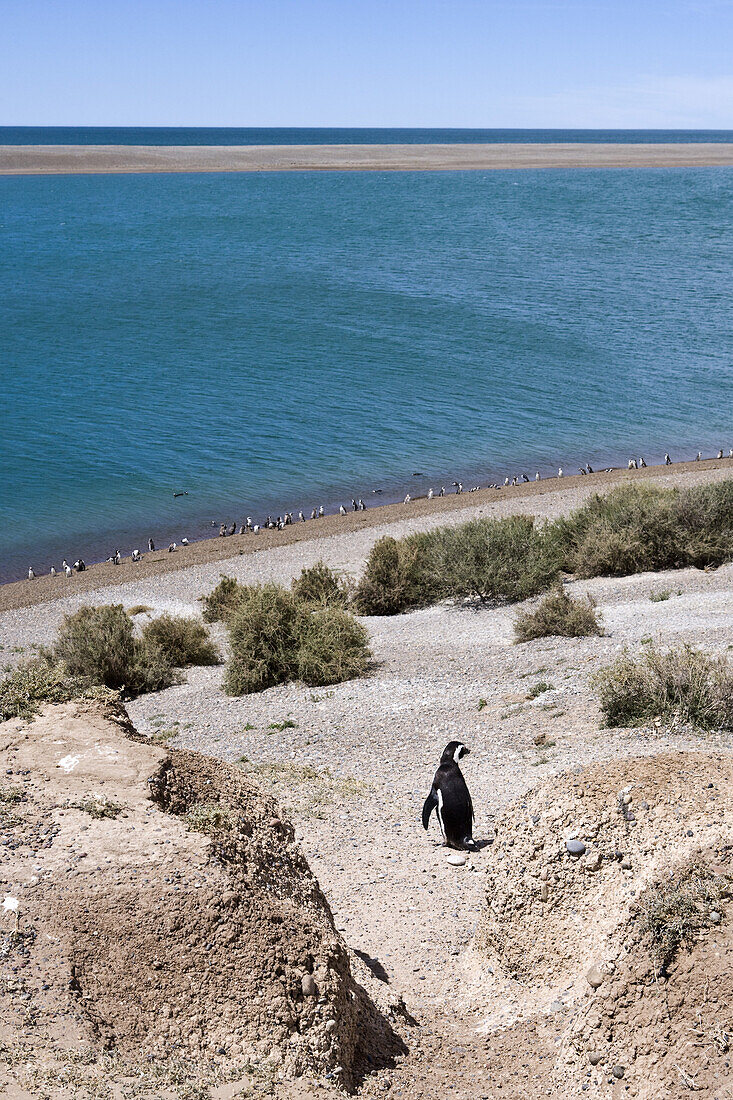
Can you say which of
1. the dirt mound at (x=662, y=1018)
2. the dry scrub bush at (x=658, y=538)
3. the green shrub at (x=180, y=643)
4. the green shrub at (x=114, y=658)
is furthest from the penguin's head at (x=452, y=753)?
the dry scrub bush at (x=658, y=538)

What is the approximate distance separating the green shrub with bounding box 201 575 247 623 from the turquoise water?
9.68m

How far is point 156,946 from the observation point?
6.11 meters

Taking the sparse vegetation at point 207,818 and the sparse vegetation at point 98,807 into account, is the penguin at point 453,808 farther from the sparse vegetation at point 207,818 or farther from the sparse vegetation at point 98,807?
the sparse vegetation at point 98,807

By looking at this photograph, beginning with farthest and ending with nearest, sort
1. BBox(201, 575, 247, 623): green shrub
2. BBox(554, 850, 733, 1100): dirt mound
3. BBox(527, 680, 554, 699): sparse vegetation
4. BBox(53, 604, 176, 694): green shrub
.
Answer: BBox(201, 575, 247, 623): green shrub, BBox(53, 604, 176, 694): green shrub, BBox(527, 680, 554, 699): sparse vegetation, BBox(554, 850, 733, 1100): dirt mound

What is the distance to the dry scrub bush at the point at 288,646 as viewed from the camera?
57.6 ft

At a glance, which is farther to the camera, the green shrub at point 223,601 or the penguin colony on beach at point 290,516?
the penguin colony on beach at point 290,516

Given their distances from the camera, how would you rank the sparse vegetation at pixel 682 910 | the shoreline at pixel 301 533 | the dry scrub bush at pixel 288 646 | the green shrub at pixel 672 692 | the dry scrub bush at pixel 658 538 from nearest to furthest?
1. the sparse vegetation at pixel 682 910
2. the green shrub at pixel 672 692
3. the dry scrub bush at pixel 288 646
4. the dry scrub bush at pixel 658 538
5. the shoreline at pixel 301 533

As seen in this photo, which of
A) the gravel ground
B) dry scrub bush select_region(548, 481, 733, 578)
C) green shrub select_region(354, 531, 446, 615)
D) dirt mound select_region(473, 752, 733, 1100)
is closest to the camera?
dirt mound select_region(473, 752, 733, 1100)

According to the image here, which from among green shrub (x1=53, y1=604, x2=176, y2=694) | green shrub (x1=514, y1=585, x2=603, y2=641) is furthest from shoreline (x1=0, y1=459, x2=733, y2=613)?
green shrub (x1=514, y1=585, x2=603, y2=641)

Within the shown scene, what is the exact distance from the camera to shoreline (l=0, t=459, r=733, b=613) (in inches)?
1116

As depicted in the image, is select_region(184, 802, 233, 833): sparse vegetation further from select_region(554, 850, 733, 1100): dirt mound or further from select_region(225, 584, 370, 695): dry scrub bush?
select_region(225, 584, 370, 695): dry scrub bush

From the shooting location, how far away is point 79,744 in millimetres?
7625

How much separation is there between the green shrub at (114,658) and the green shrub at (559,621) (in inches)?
277

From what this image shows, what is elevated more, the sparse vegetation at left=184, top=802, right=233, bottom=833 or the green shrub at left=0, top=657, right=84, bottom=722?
the green shrub at left=0, top=657, right=84, bottom=722
